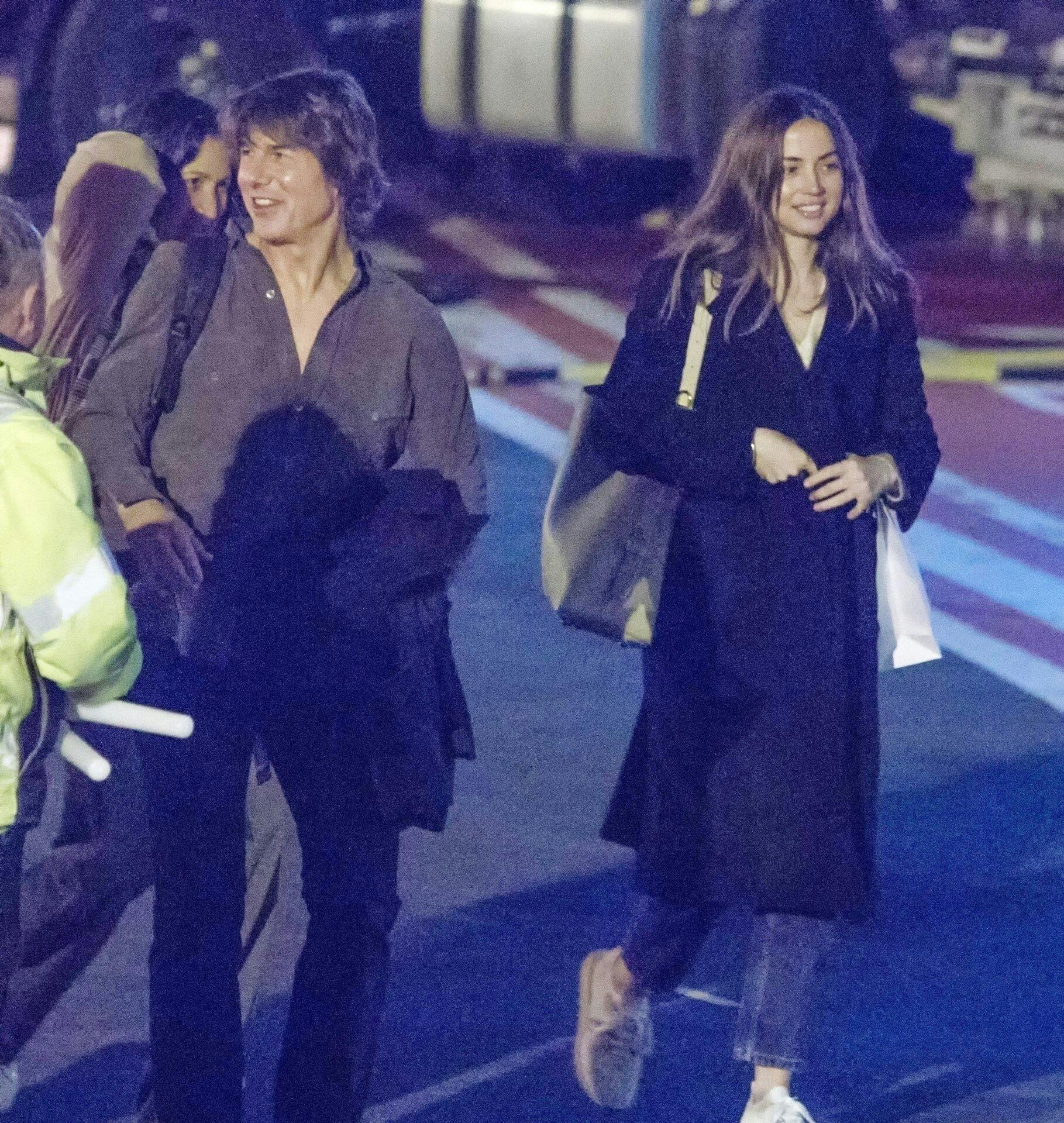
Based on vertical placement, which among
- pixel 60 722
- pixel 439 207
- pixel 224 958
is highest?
pixel 60 722

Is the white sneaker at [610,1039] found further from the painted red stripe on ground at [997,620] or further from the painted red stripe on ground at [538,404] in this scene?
the painted red stripe on ground at [538,404]

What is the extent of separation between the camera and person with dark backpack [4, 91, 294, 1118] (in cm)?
472

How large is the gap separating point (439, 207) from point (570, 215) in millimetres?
898

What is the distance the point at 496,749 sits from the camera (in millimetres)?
7203

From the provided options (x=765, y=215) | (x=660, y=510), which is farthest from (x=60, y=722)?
(x=765, y=215)

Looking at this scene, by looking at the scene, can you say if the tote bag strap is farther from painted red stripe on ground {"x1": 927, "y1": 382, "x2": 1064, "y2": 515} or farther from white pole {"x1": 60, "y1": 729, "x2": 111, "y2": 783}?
painted red stripe on ground {"x1": 927, "y1": 382, "x2": 1064, "y2": 515}

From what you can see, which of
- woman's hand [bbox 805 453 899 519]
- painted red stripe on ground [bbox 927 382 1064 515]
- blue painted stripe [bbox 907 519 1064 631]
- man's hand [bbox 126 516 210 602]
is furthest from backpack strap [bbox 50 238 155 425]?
painted red stripe on ground [bbox 927 382 1064 515]

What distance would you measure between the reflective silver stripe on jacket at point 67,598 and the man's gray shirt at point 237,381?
0.67 m

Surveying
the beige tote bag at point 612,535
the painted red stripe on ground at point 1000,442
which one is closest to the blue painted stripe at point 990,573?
the painted red stripe on ground at point 1000,442

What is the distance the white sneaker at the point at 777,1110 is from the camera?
15.6ft

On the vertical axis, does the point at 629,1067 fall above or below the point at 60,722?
below

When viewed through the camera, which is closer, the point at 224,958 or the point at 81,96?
the point at 224,958

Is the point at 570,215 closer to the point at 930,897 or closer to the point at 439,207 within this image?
the point at 439,207

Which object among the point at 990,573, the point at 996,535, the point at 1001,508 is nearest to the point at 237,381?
the point at 990,573
